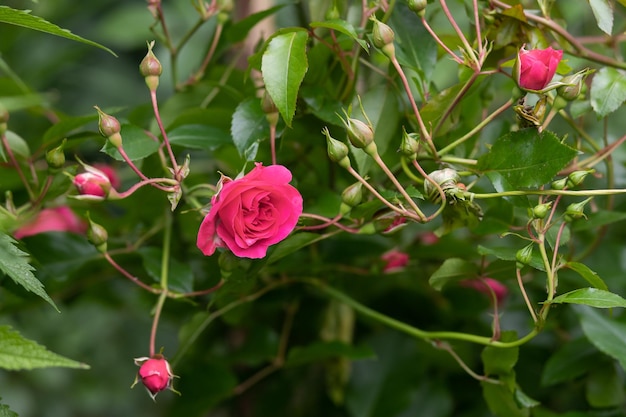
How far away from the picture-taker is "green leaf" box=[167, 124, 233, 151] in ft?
1.67

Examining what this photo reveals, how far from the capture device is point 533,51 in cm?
41

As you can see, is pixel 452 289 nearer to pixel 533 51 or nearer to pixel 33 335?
pixel 533 51

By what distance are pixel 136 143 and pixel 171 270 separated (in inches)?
4.2

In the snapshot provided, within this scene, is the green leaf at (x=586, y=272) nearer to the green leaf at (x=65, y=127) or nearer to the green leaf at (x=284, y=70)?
the green leaf at (x=284, y=70)

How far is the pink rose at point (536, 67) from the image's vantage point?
0.40 metres

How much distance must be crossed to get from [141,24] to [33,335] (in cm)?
58

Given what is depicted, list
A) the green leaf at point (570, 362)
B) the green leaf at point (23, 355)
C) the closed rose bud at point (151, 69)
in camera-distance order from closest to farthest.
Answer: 1. the green leaf at point (23, 355)
2. the closed rose bud at point (151, 69)
3. the green leaf at point (570, 362)

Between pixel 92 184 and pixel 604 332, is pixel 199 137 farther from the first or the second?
pixel 604 332

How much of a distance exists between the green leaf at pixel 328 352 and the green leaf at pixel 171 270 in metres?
0.13

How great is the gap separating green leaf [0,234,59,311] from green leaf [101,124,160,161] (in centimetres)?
9

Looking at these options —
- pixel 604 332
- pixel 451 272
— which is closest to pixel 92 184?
pixel 451 272

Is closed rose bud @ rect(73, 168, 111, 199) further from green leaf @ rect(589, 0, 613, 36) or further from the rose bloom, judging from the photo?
green leaf @ rect(589, 0, 613, 36)

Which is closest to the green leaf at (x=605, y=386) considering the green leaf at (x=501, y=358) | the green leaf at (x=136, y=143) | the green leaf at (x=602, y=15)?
the green leaf at (x=501, y=358)

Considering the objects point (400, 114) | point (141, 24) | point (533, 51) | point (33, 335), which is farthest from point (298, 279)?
point (141, 24)
